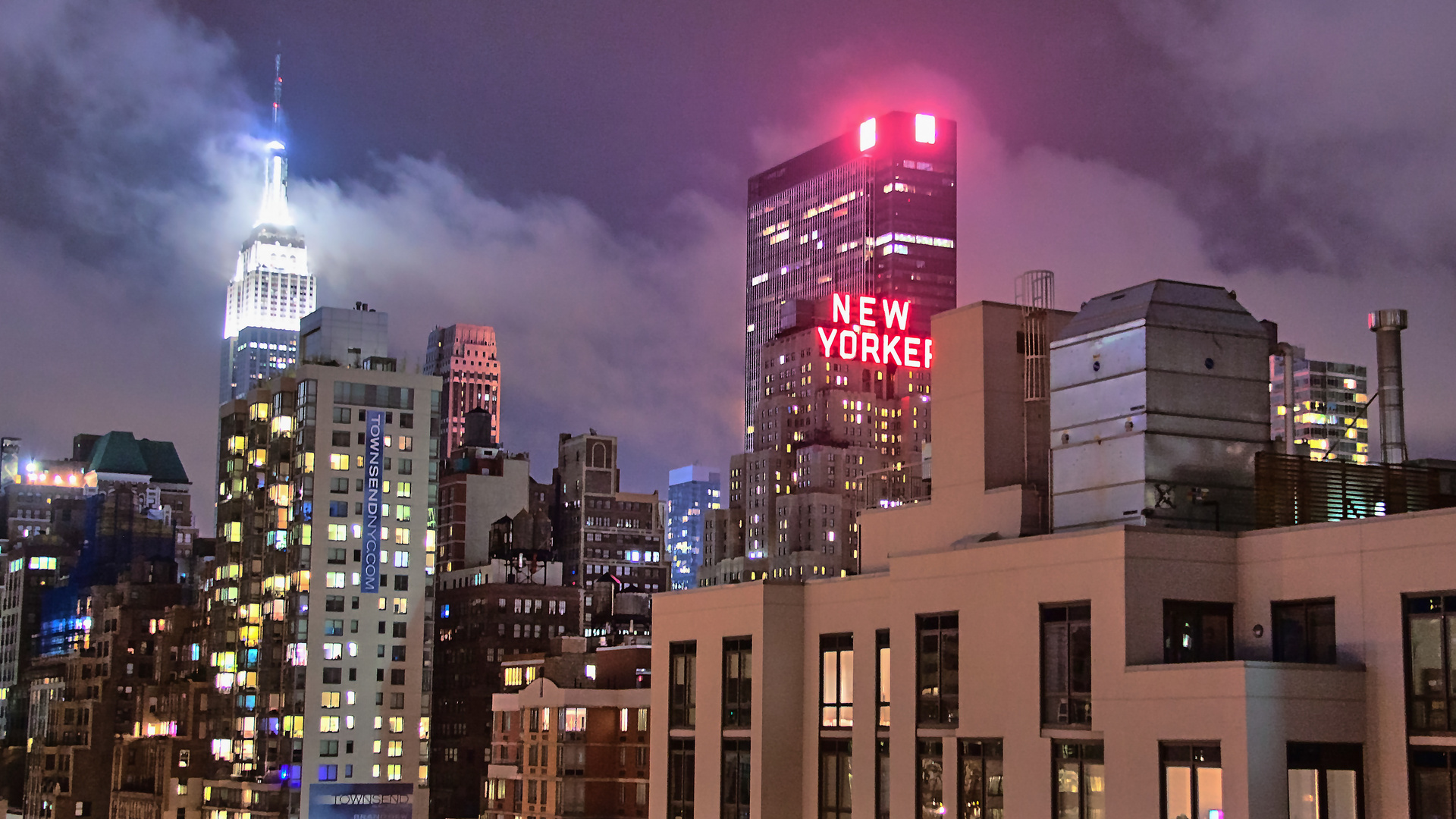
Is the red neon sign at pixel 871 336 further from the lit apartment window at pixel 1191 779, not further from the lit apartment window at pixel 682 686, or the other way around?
the lit apartment window at pixel 1191 779

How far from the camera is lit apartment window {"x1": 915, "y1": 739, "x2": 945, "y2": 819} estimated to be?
60312 millimetres

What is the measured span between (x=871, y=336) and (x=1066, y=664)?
48.5 meters

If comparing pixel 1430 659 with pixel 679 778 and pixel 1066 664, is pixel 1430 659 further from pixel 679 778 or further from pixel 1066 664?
pixel 679 778

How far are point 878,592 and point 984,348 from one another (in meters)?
10.3

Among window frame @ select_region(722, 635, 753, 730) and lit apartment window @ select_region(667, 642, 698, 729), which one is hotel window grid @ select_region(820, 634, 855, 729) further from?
lit apartment window @ select_region(667, 642, 698, 729)

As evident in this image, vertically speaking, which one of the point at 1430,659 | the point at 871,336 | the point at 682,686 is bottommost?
the point at 682,686

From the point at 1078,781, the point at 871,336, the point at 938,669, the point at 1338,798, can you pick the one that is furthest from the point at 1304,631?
the point at 871,336

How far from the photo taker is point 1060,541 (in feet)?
182

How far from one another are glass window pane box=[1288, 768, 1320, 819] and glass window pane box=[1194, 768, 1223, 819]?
193 cm

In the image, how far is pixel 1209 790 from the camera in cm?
4938

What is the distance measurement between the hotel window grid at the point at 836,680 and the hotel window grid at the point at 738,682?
121 inches

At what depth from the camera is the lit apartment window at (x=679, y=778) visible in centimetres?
7312

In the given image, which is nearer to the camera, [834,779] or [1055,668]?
[1055,668]

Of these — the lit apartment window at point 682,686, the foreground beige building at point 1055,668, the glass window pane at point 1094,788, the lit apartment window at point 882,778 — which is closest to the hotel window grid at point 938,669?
the foreground beige building at point 1055,668
